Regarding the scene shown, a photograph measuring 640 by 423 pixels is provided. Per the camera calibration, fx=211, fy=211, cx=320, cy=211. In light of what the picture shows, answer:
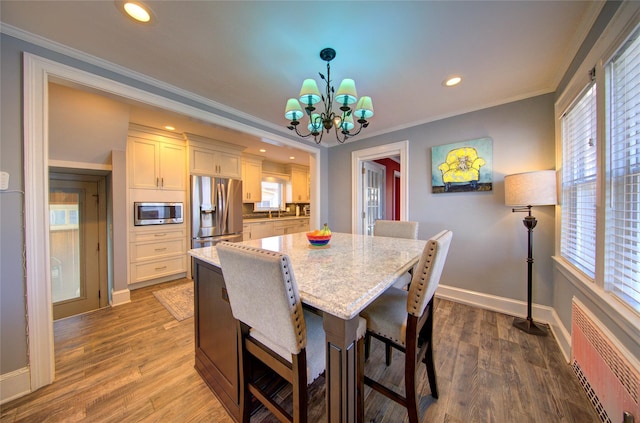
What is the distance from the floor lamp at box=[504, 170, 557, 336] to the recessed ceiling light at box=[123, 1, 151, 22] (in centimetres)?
310

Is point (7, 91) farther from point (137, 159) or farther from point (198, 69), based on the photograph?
point (137, 159)

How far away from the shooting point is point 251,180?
15.9ft

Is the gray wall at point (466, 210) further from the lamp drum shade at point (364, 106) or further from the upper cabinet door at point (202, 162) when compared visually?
the lamp drum shade at point (364, 106)

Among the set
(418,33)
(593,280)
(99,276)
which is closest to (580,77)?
(418,33)

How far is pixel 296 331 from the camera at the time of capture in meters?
0.82

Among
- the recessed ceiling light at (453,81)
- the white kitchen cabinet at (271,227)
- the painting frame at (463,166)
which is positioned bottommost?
the white kitchen cabinet at (271,227)

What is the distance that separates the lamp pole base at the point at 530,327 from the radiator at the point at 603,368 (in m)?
0.46

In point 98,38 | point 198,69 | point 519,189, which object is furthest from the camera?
point 519,189

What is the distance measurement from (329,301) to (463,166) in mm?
2657

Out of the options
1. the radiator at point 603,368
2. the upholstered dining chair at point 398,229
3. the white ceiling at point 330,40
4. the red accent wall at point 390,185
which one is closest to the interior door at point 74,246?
the white ceiling at point 330,40

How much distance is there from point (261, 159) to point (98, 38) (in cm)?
354

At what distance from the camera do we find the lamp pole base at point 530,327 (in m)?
1.99

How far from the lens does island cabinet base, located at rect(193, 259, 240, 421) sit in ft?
4.11

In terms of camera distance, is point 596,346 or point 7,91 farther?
point 7,91
